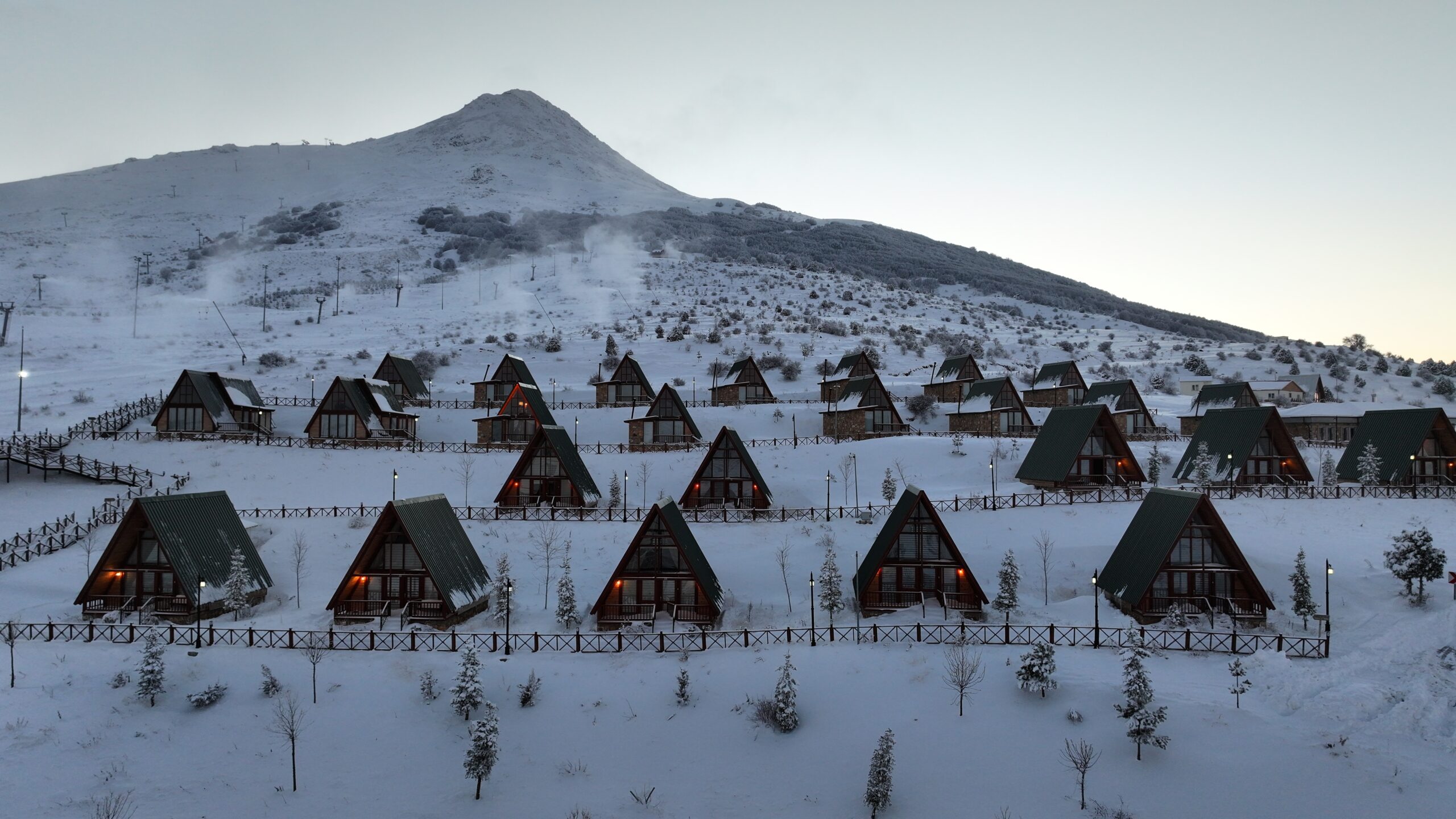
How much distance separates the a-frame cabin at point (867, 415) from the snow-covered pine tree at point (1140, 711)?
3757cm

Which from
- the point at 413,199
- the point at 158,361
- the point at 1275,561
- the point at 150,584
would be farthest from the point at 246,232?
the point at 1275,561

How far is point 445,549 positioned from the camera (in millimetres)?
31812

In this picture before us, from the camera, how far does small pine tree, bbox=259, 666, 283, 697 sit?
1008 inches

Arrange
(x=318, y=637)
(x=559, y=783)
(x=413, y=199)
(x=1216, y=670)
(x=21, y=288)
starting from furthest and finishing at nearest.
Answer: (x=413, y=199)
(x=21, y=288)
(x=318, y=637)
(x=1216, y=670)
(x=559, y=783)

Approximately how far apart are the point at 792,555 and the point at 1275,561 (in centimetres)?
1951

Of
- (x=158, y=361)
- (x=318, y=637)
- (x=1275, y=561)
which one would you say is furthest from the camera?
(x=158, y=361)

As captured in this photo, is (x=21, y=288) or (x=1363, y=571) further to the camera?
(x=21, y=288)

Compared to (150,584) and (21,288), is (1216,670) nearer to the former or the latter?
(150,584)

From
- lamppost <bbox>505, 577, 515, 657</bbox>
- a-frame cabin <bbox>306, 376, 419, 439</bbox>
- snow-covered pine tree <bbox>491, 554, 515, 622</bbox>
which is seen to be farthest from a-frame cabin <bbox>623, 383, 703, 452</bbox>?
lamppost <bbox>505, 577, 515, 657</bbox>

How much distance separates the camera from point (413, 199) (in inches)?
7677

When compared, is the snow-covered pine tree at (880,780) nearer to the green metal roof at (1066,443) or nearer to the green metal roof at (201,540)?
the green metal roof at (201,540)

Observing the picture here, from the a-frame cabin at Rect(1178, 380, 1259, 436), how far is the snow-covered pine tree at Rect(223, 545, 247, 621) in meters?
63.5

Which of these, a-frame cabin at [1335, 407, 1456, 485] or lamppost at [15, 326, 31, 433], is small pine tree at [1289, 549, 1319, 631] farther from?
lamppost at [15, 326, 31, 433]

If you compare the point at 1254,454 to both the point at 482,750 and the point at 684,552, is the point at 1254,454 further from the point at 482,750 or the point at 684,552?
the point at 482,750
